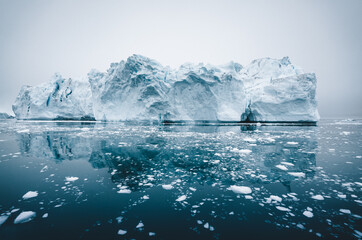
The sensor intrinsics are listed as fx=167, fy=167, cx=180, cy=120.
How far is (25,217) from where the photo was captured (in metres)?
1.88

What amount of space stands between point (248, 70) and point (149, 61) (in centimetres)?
1638

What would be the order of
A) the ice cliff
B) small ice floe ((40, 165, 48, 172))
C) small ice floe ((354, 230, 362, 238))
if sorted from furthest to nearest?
1. the ice cliff
2. small ice floe ((40, 165, 48, 172))
3. small ice floe ((354, 230, 362, 238))

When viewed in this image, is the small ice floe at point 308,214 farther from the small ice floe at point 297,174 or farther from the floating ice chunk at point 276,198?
the small ice floe at point 297,174

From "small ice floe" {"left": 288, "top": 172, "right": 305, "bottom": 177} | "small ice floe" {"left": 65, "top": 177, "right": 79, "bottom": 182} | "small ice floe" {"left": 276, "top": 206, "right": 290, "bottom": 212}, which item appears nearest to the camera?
"small ice floe" {"left": 276, "top": 206, "right": 290, "bottom": 212}

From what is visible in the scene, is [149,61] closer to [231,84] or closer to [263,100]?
[231,84]

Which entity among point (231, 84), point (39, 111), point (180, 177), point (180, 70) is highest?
point (180, 70)

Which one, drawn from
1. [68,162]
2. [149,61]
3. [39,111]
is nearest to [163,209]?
[68,162]

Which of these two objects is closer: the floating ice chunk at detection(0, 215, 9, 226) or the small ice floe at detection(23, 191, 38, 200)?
the floating ice chunk at detection(0, 215, 9, 226)

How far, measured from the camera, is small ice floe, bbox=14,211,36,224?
1.82m

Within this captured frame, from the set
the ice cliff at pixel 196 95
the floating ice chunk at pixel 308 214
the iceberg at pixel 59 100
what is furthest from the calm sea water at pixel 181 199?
the iceberg at pixel 59 100

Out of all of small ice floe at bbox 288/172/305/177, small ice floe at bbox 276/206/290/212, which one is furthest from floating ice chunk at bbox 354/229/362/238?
small ice floe at bbox 288/172/305/177

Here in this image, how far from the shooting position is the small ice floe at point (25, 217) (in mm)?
1821

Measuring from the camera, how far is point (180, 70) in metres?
23.5

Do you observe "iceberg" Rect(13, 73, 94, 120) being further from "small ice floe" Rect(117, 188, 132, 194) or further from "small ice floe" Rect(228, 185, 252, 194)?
"small ice floe" Rect(228, 185, 252, 194)
